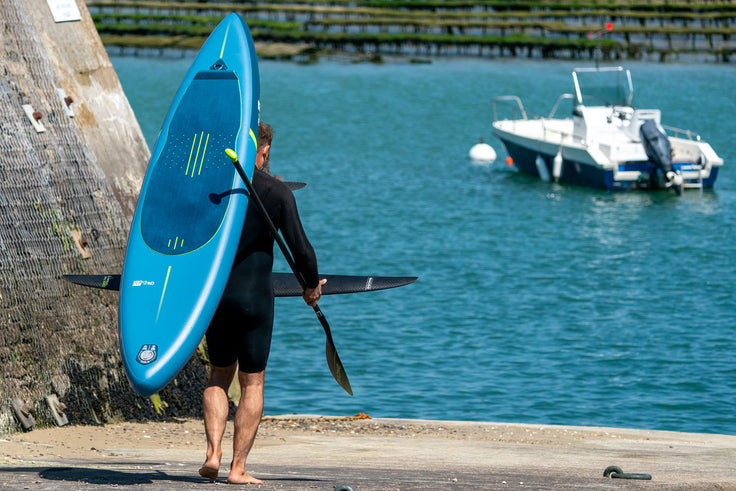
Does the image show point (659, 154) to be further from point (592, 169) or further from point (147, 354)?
point (147, 354)

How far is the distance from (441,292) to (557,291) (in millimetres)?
1983

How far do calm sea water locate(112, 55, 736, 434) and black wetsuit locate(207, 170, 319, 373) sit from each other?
6736mm

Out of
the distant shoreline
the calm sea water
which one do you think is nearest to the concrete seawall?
the calm sea water

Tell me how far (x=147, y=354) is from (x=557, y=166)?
86.7 feet

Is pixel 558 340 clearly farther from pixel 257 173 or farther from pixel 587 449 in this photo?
pixel 257 173

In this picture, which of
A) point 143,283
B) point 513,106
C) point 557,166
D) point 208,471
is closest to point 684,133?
point 557,166

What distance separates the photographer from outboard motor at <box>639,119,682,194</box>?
1107 inches

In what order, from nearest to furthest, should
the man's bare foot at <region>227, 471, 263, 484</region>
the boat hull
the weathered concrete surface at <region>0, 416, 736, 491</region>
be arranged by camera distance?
the man's bare foot at <region>227, 471, 263, 484</region>, the weathered concrete surface at <region>0, 416, 736, 491</region>, the boat hull

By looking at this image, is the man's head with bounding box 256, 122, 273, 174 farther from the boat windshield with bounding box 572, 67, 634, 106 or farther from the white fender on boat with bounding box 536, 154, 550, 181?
the white fender on boat with bounding box 536, 154, 550, 181

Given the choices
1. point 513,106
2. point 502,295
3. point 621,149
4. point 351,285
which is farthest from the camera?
point 513,106

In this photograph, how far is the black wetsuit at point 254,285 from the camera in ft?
20.0

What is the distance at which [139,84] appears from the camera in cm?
6284

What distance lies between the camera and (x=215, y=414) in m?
6.14

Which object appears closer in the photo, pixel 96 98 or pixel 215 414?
pixel 215 414
